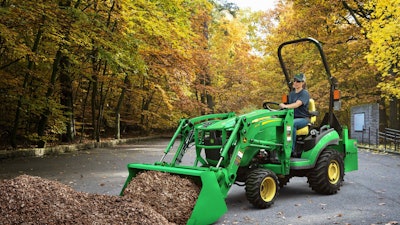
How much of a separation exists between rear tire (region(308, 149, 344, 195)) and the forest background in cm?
728

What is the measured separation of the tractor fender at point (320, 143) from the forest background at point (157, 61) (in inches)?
277

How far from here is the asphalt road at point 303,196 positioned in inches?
204

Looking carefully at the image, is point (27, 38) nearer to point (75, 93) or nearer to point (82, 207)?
point (75, 93)

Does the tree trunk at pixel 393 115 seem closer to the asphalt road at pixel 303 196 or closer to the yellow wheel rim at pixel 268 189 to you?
the asphalt road at pixel 303 196

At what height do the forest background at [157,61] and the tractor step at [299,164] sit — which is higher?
the forest background at [157,61]

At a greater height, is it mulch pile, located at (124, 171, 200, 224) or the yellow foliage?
A: the yellow foliage

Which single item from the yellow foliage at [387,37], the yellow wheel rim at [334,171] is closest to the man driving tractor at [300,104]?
the yellow wheel rim at [334,171]

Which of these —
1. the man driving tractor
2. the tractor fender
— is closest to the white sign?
the tractor fender

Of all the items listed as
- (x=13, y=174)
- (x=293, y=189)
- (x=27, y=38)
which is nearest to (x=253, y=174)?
(x=293, y=189)

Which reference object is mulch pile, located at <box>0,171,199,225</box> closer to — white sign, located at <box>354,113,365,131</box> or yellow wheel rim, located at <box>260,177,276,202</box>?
yellow wheel rim, located at <box>260,177,276,202</box>

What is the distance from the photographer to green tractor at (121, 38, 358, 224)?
502cm

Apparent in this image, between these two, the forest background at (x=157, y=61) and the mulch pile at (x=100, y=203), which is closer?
the mulch pile at (x=100, y=203)

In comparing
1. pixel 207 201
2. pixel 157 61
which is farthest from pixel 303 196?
pixel 157 61

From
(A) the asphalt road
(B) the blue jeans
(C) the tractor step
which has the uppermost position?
(B) the blue jeans
